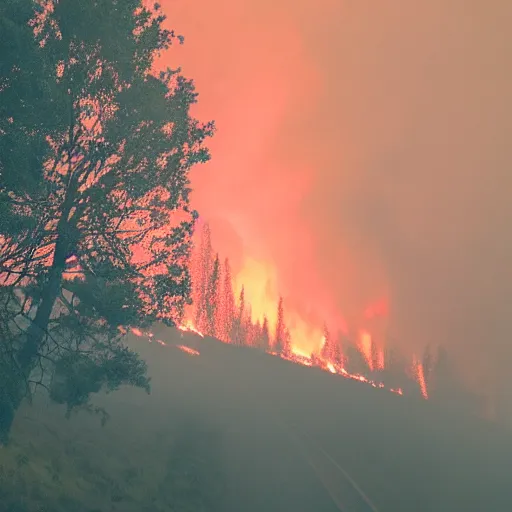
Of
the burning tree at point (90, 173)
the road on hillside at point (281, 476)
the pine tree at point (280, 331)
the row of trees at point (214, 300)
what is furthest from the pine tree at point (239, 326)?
the burning tree at point (90, 173)

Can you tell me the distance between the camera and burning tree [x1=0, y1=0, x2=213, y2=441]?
474 inches

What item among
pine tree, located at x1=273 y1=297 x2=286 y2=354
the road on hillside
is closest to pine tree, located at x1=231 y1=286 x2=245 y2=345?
pine tree, located at x1=273 y1=297 x2=286 y2=354

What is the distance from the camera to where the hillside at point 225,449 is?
16.3m

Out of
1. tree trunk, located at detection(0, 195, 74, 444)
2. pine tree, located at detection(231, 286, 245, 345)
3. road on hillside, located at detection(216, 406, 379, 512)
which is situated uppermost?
pine tree, located at detection(231, 286, 245, 345)

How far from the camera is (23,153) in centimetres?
1184

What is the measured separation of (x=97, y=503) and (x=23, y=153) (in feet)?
43.3

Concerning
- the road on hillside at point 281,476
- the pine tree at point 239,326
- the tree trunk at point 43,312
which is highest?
the pine tree at point 239,326

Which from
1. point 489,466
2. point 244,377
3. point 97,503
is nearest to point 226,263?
point 244,377

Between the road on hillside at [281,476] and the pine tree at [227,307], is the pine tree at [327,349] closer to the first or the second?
the pine tree at [227,307]

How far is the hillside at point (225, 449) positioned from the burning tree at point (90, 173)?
3838mm

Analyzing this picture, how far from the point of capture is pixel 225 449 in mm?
28406

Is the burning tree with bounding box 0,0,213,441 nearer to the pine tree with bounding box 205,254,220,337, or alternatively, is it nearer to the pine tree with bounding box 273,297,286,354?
the pine tree with bounding box 205,254,220,337

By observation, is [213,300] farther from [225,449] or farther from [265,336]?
[225,449]

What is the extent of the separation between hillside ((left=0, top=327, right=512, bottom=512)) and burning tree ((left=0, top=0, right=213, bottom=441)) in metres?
3.84
